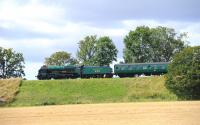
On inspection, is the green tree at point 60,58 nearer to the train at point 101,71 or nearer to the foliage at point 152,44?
the foliage at point 152,44

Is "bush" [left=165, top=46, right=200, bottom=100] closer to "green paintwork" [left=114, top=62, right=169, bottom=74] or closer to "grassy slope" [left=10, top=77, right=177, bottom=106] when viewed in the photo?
"grassy slope" [left=10, top=77, right=177, bottom=106]

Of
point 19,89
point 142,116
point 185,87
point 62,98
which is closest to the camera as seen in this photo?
point 142,116

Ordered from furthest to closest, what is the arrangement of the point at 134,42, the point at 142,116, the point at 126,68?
the point at 134,42, the point at 126,68, the point at 142,116

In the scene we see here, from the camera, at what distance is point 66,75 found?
8838 centimetres

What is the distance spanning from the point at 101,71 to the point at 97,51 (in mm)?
42011

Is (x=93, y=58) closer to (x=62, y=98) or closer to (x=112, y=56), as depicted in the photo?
(x=112, y=56)

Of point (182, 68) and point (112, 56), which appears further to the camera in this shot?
point (112, 56)

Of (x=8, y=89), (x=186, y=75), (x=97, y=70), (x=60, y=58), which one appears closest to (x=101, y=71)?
(x=97, y=70)

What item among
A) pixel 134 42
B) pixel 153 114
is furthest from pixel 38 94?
pixel 134 42

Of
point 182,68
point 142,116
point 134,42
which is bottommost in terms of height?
point 142,116

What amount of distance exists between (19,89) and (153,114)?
1556 inches

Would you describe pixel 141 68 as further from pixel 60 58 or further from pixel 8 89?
pixel 60 58

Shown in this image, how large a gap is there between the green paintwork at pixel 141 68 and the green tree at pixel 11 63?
46306mm

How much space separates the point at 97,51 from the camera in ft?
424
